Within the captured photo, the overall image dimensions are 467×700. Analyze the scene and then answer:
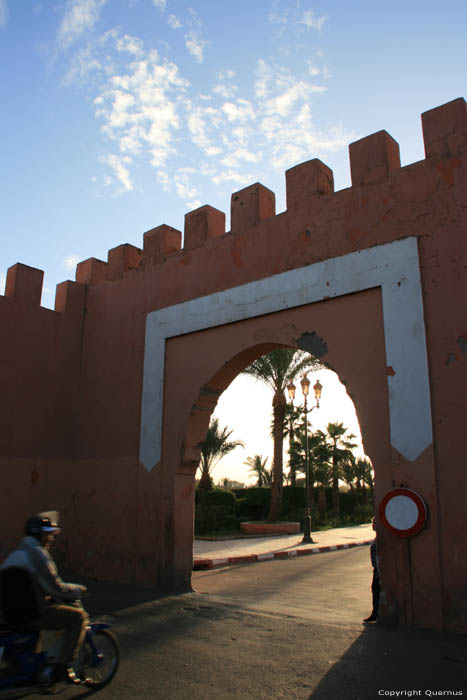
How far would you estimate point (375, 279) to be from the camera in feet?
19.1

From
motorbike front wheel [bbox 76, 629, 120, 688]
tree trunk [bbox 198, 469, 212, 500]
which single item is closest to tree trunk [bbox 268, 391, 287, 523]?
tree trunk [bbox 198, 469, 212, 500]

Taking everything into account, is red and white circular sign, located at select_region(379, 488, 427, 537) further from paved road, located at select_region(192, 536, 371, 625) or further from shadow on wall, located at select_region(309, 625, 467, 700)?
paved road, located at select_region(192, 536, 371, 625)

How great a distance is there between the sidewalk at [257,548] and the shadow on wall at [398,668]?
584 cm

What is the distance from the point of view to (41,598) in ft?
10.9

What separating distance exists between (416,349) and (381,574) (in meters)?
2.16

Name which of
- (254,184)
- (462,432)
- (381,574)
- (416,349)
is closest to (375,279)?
(416,349)

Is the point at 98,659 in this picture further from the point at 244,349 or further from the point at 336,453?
the point at 336,453

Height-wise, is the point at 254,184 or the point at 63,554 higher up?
the point at 254,184

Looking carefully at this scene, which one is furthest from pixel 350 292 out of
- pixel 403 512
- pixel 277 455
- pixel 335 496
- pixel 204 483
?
pixel 335 496

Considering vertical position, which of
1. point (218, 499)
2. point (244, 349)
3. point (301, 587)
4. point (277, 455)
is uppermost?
point (244, 349)

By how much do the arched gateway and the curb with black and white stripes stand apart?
264cm

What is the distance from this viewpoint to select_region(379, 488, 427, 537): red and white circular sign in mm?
4988

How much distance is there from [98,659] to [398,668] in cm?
210

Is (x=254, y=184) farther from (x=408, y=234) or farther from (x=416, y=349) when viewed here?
(x=416, y=349)
